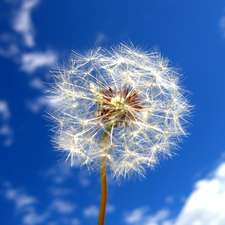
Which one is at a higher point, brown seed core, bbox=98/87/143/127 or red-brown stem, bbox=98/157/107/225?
brown seed core, bbox=98/87/143/127

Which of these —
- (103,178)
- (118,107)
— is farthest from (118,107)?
(103,178)

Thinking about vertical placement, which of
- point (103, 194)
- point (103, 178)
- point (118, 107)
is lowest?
point (103, 194)

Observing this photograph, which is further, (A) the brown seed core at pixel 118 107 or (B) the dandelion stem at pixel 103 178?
(A) the brown seed core at pixel 118 107

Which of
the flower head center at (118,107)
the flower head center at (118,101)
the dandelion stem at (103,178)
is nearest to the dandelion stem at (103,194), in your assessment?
the dandelion stem at (103,178)

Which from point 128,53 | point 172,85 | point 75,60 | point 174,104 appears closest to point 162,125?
point 174,104

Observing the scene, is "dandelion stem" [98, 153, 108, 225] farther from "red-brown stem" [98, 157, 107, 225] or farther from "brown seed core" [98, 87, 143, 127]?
"brown seed core" [98, 87, 143, 127]

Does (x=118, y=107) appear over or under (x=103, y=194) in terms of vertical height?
over

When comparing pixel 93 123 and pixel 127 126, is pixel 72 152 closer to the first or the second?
pixel 93 123

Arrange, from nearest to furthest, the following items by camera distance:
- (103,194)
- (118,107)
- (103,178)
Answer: (103,194)
(103,178)
(118,107)

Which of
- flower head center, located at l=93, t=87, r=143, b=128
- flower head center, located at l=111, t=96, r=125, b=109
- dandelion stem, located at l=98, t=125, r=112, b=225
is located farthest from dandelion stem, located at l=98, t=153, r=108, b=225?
flower head center, located at l=111, t=96, r=125, b=109

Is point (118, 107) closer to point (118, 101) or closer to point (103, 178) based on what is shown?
point (118, 101)

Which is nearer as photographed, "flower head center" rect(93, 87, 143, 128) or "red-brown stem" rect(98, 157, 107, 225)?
"red-brown stem" rect(98, 157, 107, 225)

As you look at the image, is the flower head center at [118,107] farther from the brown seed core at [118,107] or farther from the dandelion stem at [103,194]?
the dandelion stem at [103,194]
